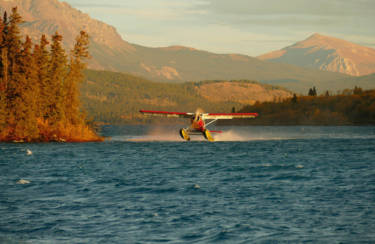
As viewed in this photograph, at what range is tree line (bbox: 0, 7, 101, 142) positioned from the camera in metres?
76.8

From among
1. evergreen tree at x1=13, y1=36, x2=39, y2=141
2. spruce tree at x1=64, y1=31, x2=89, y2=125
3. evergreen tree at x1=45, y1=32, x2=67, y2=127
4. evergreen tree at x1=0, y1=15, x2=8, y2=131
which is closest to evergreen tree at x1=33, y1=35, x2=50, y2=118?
evergreen tree at x1=45, y1=32, x2=67, y2=127

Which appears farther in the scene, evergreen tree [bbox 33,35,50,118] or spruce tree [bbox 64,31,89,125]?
spruce tree [bbox 64,31,89,125]

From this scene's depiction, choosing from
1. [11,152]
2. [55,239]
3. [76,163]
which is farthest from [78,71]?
[55,239]

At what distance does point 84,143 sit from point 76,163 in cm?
3339

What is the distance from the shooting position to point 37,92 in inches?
3127

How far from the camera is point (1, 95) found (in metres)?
76.6

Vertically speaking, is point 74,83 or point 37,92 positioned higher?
point 74,83

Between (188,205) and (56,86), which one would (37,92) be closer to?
(56,86)

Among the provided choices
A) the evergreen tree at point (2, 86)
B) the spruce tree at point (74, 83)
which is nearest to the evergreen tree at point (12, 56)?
the evergreen tree at point (2, 86)

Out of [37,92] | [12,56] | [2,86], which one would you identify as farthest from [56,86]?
[2,86]

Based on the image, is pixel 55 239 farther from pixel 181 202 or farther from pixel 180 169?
pixel 180 169

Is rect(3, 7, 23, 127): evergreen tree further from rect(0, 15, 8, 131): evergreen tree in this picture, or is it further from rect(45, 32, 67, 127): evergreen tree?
rect(45, 32, 67, 127): evergreen tree

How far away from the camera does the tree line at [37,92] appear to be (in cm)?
7681

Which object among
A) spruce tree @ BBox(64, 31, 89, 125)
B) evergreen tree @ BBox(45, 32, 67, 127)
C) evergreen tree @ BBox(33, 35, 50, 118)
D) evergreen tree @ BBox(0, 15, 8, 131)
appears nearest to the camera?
evergreen tree @ BBox(0, 15, 8, 131)
